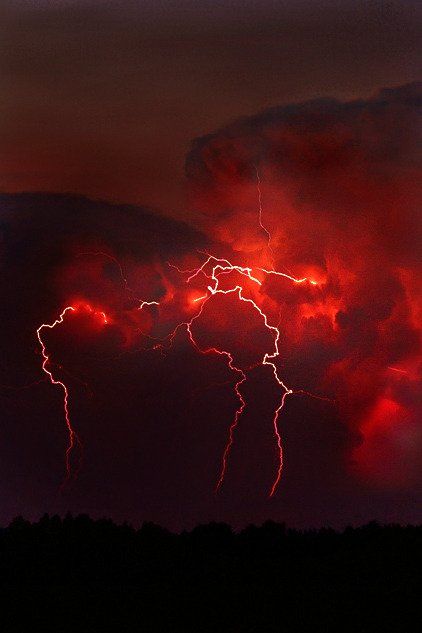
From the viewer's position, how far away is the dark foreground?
7254mm

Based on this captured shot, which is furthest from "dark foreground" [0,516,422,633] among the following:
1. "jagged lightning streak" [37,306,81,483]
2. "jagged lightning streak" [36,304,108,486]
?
"jagged lightning streak" [37,306,81,483]

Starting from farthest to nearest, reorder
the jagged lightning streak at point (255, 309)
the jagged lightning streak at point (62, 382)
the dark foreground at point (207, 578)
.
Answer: the jagged lightning streak at point (62, 382), the jagged lightning streak at point (255, 309), the dark foreground at point (207, 578)

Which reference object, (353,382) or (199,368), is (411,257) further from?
(199,368)

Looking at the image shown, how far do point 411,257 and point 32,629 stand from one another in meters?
5.26

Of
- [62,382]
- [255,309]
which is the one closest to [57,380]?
[62,382]

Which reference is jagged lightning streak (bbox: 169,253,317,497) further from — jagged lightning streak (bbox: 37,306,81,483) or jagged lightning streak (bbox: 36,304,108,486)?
jagged lightning streak (bbox: 37,306,81,483)

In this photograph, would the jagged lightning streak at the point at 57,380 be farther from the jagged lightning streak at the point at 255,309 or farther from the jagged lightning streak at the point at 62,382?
the jagged lightning streak at the point at 255,309

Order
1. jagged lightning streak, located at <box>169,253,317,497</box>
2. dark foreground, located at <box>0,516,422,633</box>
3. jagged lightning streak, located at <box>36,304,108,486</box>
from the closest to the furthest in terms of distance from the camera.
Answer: dark foreground, located at <box>0,516,422,633</box> → jagged lightning streak, located at <box>169,253,317,497</box> → jagged lightning streak, located at <box>36,304,108,486</box>

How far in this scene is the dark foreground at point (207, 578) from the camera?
23.8ft

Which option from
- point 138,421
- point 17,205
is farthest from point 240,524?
point 17,205

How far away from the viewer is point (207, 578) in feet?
26.3

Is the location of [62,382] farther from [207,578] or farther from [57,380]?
[207,578]

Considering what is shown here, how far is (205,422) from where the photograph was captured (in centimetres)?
1034

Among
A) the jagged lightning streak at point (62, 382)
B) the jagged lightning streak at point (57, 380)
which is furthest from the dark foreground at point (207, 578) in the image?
the jagged lightning streak at point (57, 380)
